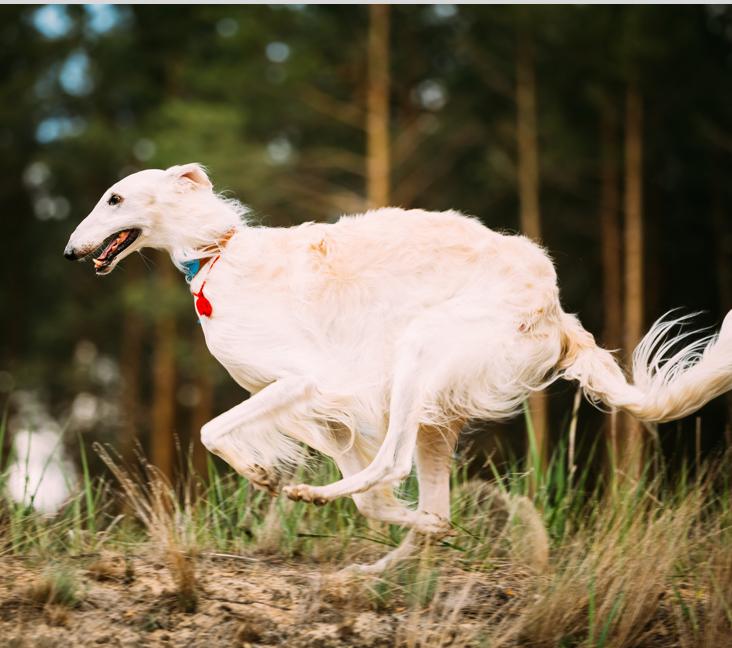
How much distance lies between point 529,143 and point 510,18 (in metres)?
2.13

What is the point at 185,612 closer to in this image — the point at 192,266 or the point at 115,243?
the point at 192,266

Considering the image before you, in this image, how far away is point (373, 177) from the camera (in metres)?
17.0

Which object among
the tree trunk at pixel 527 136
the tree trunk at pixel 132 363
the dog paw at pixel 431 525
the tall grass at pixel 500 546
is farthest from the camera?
the tree trunk at pixel 132 363

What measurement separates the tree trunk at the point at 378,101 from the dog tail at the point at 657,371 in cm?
1254

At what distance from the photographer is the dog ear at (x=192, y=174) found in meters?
4.90

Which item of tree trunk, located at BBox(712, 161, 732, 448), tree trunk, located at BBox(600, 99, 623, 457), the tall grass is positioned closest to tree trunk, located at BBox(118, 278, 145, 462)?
tree trunk, located at BBox(600, 99, 623, 457)

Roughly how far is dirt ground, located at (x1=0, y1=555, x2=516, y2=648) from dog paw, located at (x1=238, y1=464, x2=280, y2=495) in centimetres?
39

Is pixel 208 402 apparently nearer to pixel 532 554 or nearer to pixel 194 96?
pixel 194 96

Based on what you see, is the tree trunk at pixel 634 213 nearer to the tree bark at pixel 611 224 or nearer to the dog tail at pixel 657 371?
the tree bark at pixel 611 224

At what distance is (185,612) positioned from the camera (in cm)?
398

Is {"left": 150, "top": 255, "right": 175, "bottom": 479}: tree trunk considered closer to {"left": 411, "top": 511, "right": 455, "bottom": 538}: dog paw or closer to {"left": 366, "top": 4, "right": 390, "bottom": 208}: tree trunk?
{"left": 366, "top": 4, "right": 390, "bottom": 208}: tree trunk

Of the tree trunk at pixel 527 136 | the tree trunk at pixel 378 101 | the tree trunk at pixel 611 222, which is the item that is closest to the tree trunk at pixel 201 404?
the tree trunk at pixel 378 101

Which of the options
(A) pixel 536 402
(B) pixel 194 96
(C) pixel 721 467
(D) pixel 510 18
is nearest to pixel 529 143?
(D) pixel 510 18

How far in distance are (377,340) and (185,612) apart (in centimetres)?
145
